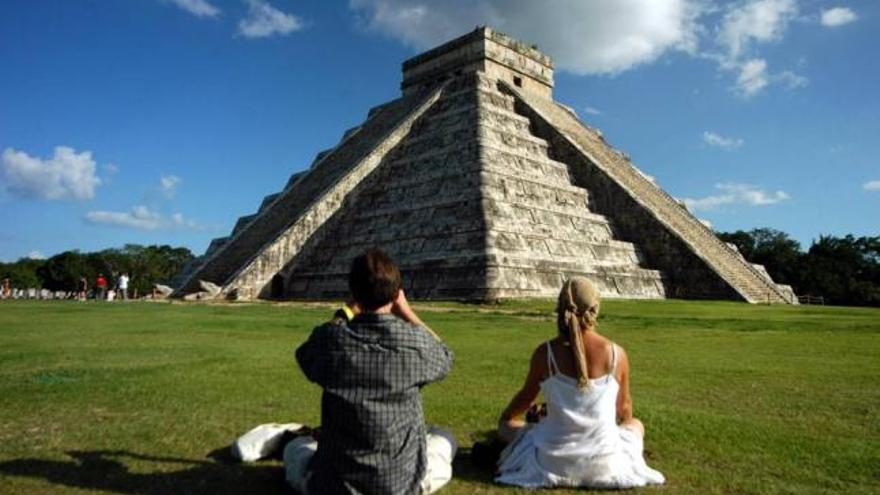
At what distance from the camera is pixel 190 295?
24219mm

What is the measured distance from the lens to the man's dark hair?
144 inches

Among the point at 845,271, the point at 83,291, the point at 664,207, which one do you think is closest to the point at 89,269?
the point at 83,291

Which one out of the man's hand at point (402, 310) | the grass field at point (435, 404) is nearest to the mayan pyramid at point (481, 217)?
the grass field at point (435, 404)

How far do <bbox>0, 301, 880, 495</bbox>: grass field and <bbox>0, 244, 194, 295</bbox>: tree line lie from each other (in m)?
68.7

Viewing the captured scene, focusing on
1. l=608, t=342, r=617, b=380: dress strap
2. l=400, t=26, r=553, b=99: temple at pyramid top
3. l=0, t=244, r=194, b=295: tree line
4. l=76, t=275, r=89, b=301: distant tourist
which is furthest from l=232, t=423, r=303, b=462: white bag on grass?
l=0, t=244, r=194, b=295: tree line

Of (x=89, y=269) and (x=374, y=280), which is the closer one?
(x=374, y=280)

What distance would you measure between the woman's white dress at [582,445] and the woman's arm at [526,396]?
2.5 inches

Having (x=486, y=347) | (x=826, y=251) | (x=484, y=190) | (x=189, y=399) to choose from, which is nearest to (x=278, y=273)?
(x=484, y=190)

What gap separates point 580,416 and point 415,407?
3.25ft

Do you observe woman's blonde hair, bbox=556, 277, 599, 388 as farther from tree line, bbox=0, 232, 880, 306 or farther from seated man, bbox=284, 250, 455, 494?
tree line, bbox=0, 232, 880, 306

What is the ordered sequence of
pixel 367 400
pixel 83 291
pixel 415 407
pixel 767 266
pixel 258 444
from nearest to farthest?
pixel 367 400
pixel 415 407
pixel 258 444
pixel 83 291
pixel 767 266

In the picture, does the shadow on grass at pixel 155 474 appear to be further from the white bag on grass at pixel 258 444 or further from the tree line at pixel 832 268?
the tree line at pixel 832 268

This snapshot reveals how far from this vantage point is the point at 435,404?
6.00 meters

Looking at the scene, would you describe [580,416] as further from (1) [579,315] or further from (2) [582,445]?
(1) [579,315]
